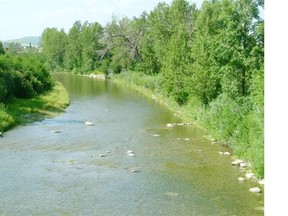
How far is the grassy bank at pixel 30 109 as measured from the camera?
114ft

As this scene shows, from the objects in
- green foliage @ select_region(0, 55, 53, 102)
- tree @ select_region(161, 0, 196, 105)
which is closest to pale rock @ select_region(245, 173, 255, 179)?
tree @ select_region(161, 0, 196, 105)

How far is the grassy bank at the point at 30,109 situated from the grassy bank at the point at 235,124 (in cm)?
1412

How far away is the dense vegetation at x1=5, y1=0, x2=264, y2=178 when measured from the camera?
1027 inches

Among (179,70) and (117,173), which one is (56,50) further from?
Answer: (117,173)

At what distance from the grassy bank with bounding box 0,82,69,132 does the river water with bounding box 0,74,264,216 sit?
1.72 metres

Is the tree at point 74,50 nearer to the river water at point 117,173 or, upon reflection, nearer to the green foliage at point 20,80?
the green foliage at point 20,80

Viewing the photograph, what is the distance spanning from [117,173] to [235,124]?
9.43 m

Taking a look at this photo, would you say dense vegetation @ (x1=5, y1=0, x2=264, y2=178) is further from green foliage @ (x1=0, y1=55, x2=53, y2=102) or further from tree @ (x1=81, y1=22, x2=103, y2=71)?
tree @ (x1=81, y1=22, x2=103, y2=71)

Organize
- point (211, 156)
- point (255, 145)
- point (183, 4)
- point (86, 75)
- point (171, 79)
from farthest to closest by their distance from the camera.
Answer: point (86, 75)
point (183, 4)
point (171, 79)
point (211, 156)
point (255, 145)

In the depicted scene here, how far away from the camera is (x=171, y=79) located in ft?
159

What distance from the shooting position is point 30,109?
138 feet

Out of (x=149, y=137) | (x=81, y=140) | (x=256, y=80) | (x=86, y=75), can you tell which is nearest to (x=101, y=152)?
(x=81, y=140)
